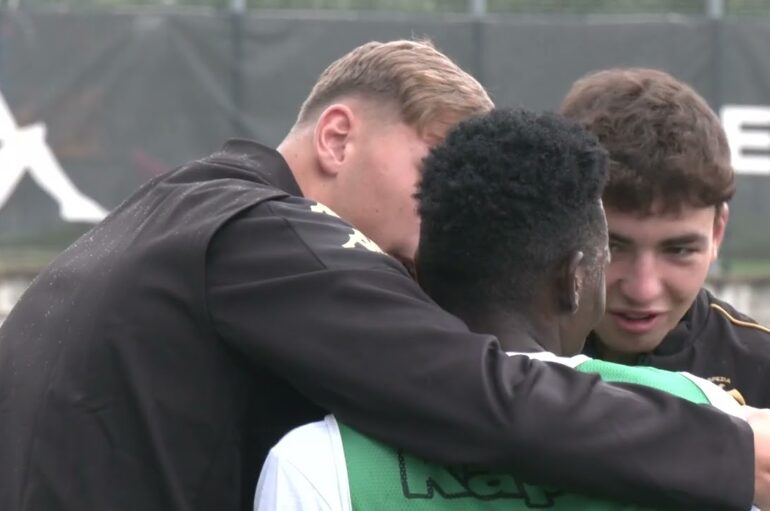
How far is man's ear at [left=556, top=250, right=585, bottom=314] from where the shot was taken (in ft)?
7.23

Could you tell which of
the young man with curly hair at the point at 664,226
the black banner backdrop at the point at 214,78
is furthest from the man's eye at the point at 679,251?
the black banner backdrop at the point at 214,78

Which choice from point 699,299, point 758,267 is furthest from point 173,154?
point 699,299

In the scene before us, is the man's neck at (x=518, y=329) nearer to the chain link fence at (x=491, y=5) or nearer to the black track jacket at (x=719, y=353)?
the black track jacket at (x=719, y=353)

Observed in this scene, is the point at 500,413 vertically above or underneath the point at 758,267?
above

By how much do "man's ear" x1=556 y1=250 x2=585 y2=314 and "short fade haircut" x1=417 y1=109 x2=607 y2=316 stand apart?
0.04ft

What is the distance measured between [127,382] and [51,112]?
908 cm

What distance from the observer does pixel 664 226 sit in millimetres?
3160

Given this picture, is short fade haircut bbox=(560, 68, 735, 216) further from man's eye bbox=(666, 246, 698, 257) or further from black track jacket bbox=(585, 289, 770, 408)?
black track jacket bbox=(585, 289, 770, 408)

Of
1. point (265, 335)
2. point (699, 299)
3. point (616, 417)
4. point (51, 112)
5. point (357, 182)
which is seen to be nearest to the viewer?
point (616, 417)

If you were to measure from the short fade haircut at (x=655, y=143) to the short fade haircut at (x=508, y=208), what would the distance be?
2.87ft

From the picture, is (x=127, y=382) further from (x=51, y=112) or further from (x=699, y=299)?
(x=51, y=112)

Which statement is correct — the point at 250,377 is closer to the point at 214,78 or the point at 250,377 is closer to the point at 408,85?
the point at 408,85

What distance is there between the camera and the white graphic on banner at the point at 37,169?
10.9 m

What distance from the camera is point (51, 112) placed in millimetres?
11078
